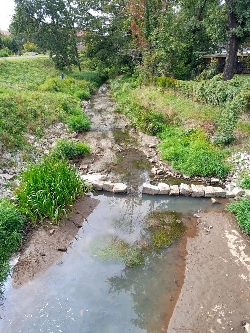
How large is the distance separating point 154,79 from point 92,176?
1420 centimetres

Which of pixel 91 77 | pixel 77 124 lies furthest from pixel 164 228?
pixel 91 77

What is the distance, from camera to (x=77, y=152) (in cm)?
1217

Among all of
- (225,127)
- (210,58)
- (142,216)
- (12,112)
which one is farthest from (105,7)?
(142,216)

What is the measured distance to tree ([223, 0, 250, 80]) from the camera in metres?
15.5

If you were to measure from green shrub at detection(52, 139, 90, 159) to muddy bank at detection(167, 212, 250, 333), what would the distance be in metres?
6.46

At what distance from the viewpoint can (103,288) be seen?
5930 mm

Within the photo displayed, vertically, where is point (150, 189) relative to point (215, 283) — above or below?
above

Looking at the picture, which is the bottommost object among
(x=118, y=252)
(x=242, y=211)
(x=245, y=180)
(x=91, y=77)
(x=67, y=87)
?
(x=118, y=252)

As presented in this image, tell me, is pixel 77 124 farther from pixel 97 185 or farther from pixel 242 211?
pixel 242 211

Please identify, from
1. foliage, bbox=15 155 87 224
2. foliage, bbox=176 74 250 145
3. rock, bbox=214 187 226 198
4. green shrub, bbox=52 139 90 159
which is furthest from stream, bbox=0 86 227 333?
foliage, bbox=176 74 250 145

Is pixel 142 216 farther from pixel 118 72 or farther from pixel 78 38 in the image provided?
pixel 78 38

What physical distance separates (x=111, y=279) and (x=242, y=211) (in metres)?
4.46

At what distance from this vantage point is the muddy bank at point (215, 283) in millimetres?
5219

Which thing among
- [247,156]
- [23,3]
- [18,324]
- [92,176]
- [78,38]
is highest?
[23,3]
